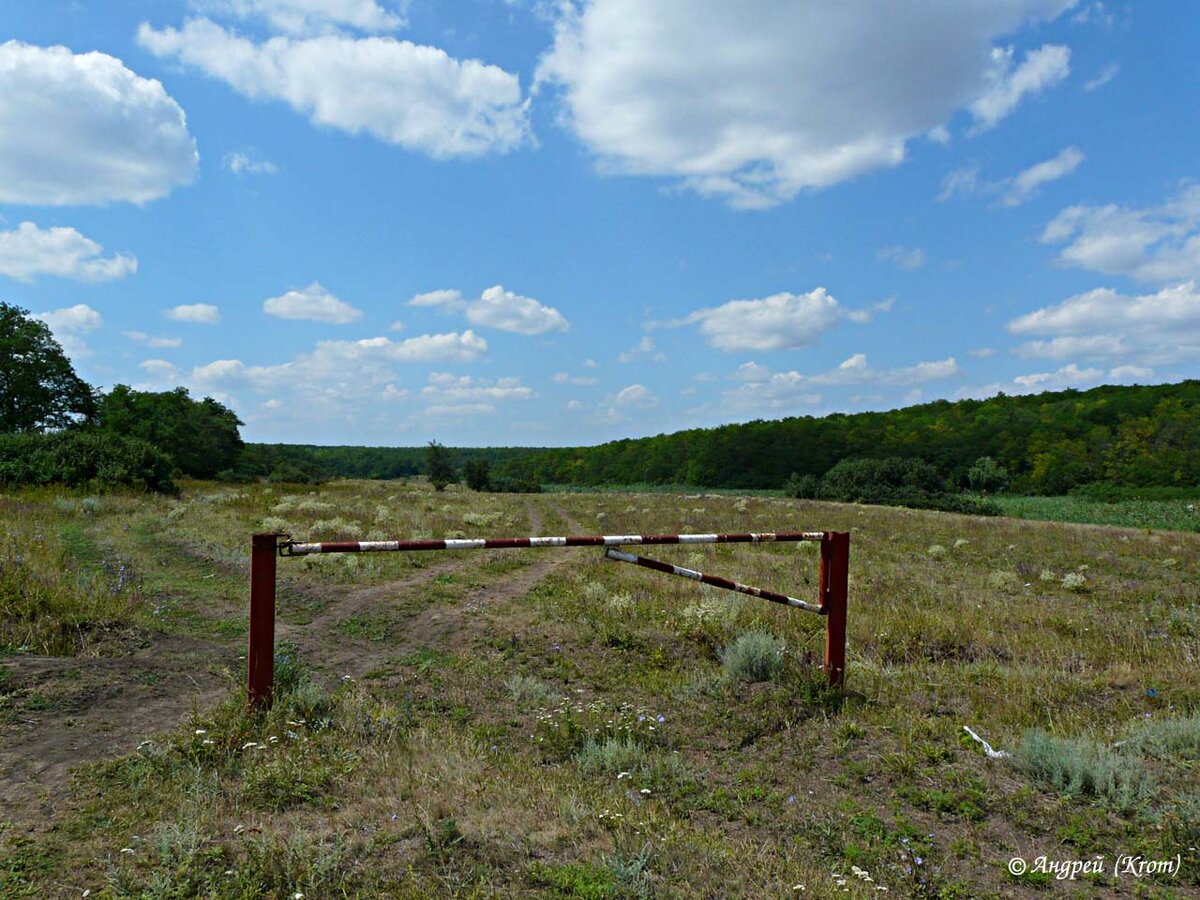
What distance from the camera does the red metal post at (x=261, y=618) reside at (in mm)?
4883

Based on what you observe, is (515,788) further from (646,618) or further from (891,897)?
(646,618)

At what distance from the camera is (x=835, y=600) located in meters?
6.24

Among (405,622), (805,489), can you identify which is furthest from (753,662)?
(805,489)

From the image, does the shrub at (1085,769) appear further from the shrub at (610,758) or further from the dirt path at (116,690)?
the dirt path at (116,690)

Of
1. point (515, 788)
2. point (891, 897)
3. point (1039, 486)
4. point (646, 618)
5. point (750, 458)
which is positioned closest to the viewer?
point (891, 897)

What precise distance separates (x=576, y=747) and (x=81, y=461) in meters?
33.8

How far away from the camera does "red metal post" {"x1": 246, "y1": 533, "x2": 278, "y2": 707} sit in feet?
16.0

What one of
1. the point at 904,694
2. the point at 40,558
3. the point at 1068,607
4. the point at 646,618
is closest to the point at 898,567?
the point at 1068,607

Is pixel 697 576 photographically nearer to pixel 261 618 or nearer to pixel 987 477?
pixel 261 618

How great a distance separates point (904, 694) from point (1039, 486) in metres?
77.4

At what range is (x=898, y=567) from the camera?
1605 centimetres

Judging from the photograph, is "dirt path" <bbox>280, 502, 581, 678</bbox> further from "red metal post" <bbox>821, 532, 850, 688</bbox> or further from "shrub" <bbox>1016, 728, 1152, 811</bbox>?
"shrub" <bbox>1016, 728, 1152, 811</bbox>

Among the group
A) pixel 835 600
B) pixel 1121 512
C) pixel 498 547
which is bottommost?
pixel 1121 512

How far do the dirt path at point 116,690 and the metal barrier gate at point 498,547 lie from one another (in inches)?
24.1
